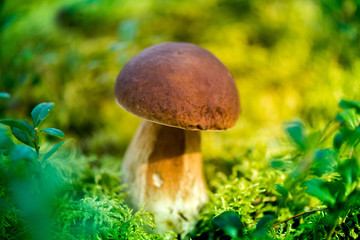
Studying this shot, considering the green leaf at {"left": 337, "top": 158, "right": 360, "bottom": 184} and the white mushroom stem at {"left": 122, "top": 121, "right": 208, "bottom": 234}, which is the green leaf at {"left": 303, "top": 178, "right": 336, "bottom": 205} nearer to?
the green leaf at {"left": 337, "top": 158, "right": 360, "bottom": 184}

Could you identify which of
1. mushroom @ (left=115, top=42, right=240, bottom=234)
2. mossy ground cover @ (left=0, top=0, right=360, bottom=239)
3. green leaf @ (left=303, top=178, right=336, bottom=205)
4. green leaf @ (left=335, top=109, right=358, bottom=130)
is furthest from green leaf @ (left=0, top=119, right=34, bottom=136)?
green leaf @ (left=335, top=109, right=358, bottom=130)

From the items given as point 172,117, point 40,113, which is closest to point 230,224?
point 172,117

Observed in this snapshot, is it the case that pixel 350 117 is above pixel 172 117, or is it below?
above

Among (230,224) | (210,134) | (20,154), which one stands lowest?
(210,134)

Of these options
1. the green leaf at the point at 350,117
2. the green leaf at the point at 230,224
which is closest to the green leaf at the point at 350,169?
the green leaf at the point at 350,117

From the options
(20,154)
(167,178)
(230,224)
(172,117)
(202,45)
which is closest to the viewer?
(20,154)

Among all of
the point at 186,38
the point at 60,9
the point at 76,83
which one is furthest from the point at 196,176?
the point at 60,9

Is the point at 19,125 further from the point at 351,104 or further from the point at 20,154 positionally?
the point at 351,104
